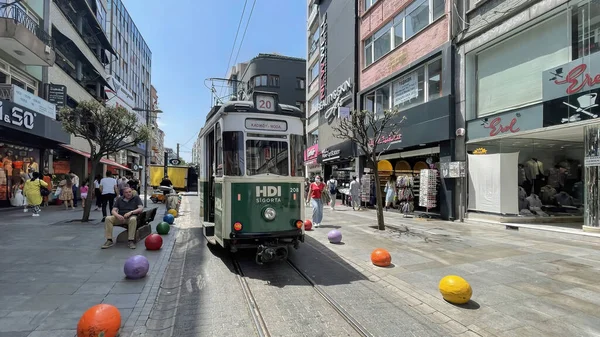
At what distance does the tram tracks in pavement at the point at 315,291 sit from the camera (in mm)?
3713

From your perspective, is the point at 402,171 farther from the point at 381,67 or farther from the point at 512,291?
the point at 512,291

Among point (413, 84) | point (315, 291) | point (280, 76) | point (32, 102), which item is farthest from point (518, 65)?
point (280, 76)

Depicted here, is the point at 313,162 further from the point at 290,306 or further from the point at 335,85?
the point at 290,306

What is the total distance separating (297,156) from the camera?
6711 millimetres

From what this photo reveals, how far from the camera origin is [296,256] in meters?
7.23

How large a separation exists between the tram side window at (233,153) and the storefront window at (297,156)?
0.99m

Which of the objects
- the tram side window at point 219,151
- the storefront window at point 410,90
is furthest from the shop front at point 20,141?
the storefront window at point 410,90

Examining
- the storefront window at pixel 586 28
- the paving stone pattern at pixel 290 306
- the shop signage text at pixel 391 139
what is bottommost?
the paving stone pattern at pixel 290 306

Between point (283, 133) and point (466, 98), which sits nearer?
point (283, 133)

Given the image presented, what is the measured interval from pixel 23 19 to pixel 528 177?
70.4 feet

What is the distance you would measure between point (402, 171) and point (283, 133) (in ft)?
41.7

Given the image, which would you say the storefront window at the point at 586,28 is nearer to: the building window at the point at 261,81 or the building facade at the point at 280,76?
the building facade at the point at 280,76

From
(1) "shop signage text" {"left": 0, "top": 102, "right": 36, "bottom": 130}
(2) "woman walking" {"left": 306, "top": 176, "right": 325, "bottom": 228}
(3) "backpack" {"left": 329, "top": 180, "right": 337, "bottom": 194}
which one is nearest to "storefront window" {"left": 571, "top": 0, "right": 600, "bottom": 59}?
(2) "woman walking" {"left": 306, "top": 176, "right": 325, "bottom": 228}

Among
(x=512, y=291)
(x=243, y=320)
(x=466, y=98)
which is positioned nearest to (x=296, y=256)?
(x=243, y=320)
